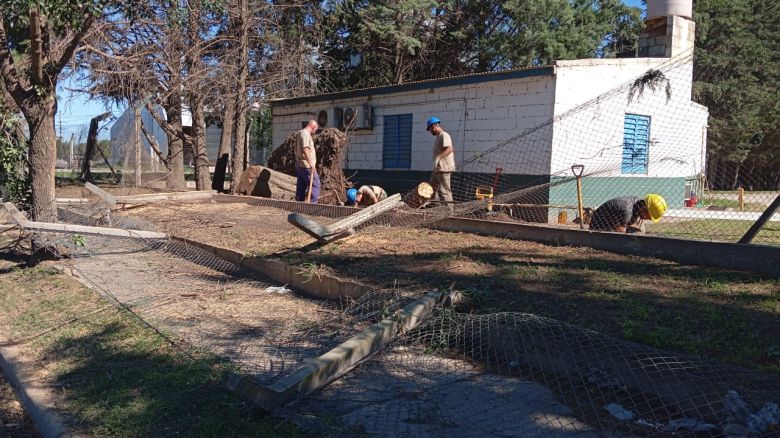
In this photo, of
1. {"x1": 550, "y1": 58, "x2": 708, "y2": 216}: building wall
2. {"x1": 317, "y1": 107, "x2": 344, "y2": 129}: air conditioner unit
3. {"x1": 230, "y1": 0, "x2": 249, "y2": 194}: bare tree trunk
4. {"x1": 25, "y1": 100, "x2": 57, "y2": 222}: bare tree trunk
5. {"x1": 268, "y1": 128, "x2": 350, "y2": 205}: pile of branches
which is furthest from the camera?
{"x1": 317, "y1": 107, "x2": 344, "y2": 129}: air conditioner unit

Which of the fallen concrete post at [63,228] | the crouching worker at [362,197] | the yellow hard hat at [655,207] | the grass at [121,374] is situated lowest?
the grass at [121,374]

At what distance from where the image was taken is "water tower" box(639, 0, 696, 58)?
14.0 m

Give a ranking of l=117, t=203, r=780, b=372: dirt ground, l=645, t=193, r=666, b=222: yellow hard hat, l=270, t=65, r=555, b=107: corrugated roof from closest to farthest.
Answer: l=117, t=203, r=780, b=372: dirt ground, l=645, t=193, r=666, b=222: yellow hard hat, l=270, t=65, r=555, b=107: corrugated roof

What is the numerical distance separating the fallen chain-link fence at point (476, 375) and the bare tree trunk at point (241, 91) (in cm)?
1080

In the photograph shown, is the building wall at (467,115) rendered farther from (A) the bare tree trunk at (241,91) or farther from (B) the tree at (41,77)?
(B) the tree at (41,77)

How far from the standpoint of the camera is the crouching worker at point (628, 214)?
27.6 ft

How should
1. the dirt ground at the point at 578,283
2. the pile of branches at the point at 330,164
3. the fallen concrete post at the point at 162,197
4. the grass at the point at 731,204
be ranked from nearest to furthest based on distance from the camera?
1. the dirt ground at the point at 578,283
2. the grass at the point at 731,204
3. the fallen concrete post at the point at 162,197
4. the pile of branches at the point at 330,164

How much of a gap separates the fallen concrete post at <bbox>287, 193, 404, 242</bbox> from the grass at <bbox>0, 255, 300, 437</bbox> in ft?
7.31

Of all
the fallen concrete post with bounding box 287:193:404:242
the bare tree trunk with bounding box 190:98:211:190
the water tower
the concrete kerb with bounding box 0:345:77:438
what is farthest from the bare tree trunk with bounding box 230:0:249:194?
the concrete kerb with bounding box 0:345:77:438

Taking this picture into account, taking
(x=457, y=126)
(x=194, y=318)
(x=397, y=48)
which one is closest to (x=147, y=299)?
(x=194, y=318)

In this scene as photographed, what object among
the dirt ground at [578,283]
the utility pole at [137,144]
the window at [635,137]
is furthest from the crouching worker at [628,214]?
the utility pole at [137,144]

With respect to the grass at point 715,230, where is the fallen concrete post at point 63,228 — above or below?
below

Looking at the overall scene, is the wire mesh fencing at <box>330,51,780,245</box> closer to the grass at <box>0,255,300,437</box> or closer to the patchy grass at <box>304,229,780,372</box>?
the patchy grass at <box>304,229,780,372</box>

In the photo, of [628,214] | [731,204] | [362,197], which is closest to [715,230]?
[731,204]
